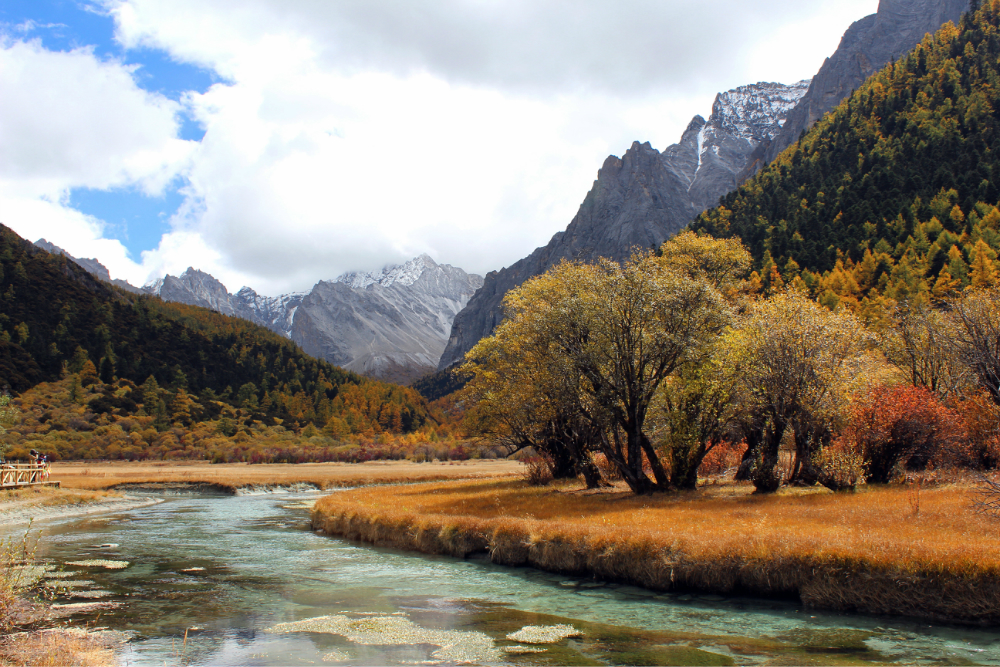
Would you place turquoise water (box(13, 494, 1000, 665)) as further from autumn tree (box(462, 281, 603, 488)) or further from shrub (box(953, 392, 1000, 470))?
shrub (box(953, 392, 1000, 470))

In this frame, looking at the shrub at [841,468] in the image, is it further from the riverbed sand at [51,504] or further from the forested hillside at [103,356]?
the forested hillside at [103,356]

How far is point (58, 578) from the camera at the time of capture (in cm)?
2112

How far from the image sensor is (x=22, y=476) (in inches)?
2055

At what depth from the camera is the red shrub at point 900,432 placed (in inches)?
1218

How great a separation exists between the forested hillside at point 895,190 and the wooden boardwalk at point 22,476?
329 ft

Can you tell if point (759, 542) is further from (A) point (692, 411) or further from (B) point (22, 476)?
(B) point (22, 476)

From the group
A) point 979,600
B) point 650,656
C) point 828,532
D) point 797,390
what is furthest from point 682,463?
point 650,656

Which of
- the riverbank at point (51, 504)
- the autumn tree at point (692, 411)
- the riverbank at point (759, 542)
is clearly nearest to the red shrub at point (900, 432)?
the riverbank at point (759, 542)

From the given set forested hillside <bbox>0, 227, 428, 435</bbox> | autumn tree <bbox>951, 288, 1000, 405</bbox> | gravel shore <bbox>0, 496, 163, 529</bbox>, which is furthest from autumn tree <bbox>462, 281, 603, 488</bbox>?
forested hillside <bbox>0, 227, 428, 435</bbox>

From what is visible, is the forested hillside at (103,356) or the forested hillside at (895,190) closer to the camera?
the forested hillside at (895,190)

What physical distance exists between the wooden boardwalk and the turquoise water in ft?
96.2

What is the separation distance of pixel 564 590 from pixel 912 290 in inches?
3729

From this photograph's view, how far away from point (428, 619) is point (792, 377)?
24960 millimetres

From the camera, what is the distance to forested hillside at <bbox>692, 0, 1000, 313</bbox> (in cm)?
10031
